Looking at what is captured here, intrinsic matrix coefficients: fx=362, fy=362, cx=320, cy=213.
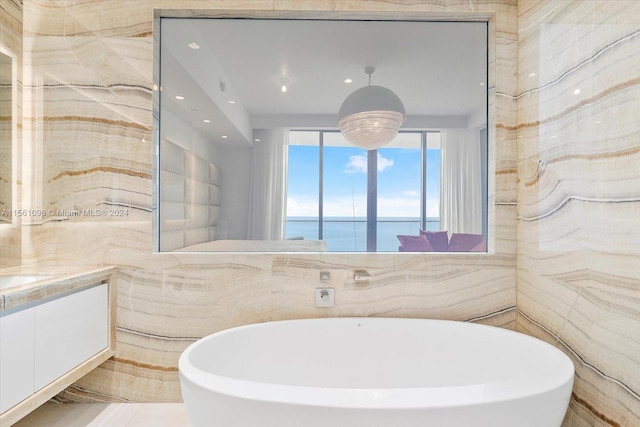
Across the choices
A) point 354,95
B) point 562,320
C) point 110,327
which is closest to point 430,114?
point 354,95

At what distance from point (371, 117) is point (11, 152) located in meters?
1.90

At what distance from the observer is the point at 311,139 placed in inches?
81.0

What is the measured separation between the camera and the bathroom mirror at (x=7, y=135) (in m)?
1.82

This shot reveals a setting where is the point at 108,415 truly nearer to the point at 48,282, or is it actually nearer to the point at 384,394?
the point at 48,282

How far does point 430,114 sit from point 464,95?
0.73ft

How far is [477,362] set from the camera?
5.65ft

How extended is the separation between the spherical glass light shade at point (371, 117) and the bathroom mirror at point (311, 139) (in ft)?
0.12

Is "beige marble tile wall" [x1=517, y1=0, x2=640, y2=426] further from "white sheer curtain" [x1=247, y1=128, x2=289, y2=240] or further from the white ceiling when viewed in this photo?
"white sheer curtain" [x1=247, y1=128, x2=289, y2=240]

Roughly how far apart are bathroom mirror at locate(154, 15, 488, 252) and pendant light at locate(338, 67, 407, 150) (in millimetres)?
35

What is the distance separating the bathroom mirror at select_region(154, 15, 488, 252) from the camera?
6.63ft

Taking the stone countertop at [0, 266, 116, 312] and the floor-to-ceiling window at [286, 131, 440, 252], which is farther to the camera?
the floor-to-ceiling window at [286, 131, 440, 252]

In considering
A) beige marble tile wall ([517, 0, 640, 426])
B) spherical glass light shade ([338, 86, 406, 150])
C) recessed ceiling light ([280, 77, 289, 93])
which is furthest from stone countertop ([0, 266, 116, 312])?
beige marble tile wall ([517, 0, 640, 426])

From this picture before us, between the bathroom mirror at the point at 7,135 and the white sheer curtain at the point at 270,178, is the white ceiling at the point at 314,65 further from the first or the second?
the bathroom mirror at the point at 7,135

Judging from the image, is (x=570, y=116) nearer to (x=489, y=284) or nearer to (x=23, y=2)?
(x=489, y=284)
